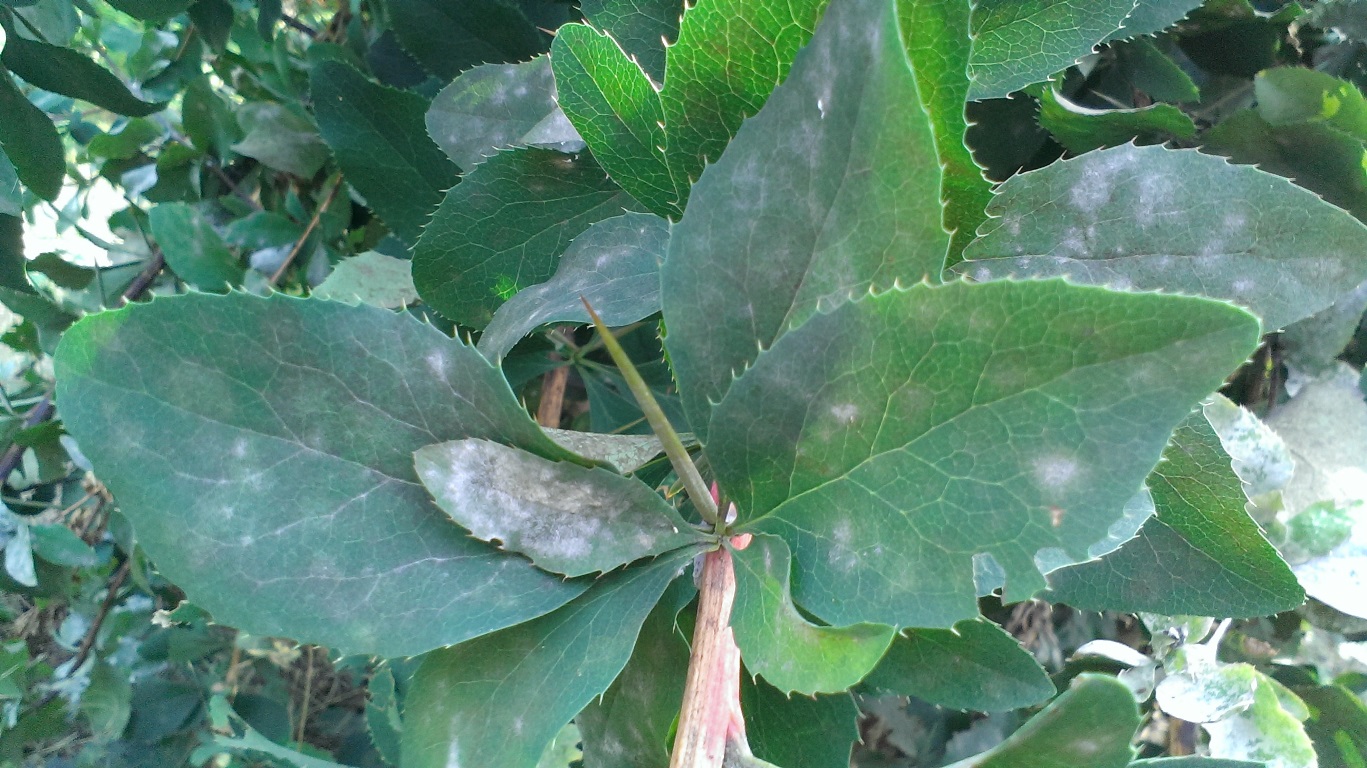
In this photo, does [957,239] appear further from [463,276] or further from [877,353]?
[463,276]

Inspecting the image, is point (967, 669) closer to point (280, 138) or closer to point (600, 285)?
point (600, 285)

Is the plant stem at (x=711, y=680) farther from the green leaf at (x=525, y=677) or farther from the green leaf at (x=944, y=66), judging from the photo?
the green leaf at (x=944, y=66)

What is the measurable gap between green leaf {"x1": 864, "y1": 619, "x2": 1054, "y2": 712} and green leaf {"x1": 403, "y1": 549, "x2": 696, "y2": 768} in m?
0.18

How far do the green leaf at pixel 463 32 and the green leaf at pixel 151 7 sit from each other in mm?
212

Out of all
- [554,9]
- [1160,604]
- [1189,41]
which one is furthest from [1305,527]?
[554,9]

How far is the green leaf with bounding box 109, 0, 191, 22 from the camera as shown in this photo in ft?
2.44

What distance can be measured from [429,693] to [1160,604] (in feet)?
1.48

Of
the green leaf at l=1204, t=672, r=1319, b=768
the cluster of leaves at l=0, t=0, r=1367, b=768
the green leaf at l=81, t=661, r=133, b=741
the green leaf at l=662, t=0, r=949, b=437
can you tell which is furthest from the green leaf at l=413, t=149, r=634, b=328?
the green leaf at l=81, t=661, r=133, b=741

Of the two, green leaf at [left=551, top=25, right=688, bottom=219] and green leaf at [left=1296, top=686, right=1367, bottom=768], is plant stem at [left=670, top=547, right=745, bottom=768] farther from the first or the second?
green leaf at [left=1296, top=686, right=1367, bottom=768]

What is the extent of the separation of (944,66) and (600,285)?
0.23m

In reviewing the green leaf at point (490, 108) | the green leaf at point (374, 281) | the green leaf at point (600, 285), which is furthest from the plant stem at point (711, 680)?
the green leaf at point (374, 281)

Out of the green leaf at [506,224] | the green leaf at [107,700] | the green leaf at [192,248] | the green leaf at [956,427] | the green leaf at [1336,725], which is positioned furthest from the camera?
the green leaf at [107,700]

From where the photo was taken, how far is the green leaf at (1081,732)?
365 mm

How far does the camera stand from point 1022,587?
0.37 meters
